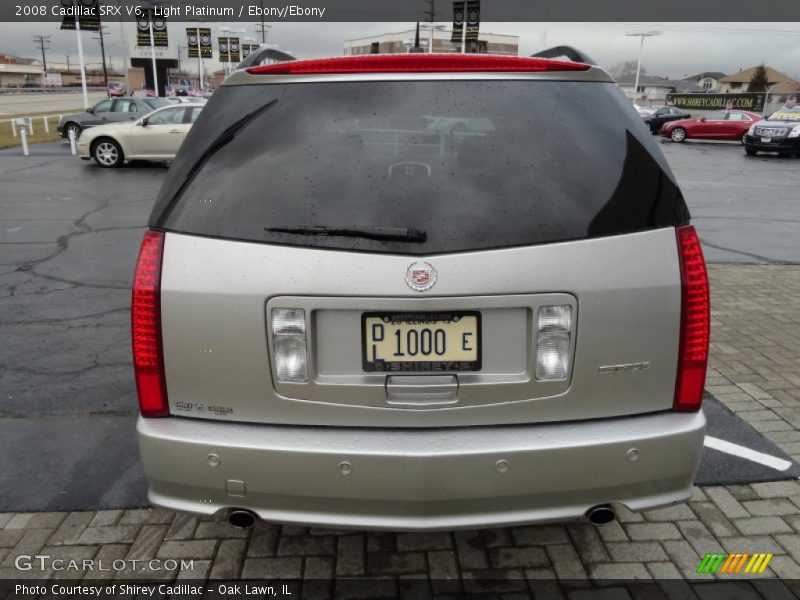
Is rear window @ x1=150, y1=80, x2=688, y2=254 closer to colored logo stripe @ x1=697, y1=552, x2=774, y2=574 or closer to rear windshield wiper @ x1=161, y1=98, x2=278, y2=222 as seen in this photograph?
rear windshield wiper @ x1=161, y1=98, x2=278, y2=222

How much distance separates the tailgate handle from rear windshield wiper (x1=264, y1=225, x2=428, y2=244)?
433 millimetres

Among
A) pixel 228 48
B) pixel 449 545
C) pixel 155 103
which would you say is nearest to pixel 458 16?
pixel 155 103

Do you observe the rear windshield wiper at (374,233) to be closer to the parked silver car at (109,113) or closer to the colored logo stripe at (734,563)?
the colored logo stripe at (734,563)

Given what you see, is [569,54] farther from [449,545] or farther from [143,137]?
[143,137]

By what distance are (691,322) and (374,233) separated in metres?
1.07

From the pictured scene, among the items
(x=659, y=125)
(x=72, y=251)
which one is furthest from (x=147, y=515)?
(x=659, y=125)

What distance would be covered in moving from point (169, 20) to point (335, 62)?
46.1 metres

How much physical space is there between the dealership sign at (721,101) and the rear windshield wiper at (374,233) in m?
47.9

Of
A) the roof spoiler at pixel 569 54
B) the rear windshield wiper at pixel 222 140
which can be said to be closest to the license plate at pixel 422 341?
the rear windshield wiper at pixel 222 140

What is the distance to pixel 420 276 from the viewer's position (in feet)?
6.43

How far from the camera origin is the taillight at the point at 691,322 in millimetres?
2113

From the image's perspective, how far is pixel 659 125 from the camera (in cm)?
3722

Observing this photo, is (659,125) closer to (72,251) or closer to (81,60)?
(81,60)

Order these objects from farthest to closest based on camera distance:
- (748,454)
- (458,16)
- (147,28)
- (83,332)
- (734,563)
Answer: (147,28) < (458,16) < (83,332) < (748,454) < (734,563)
